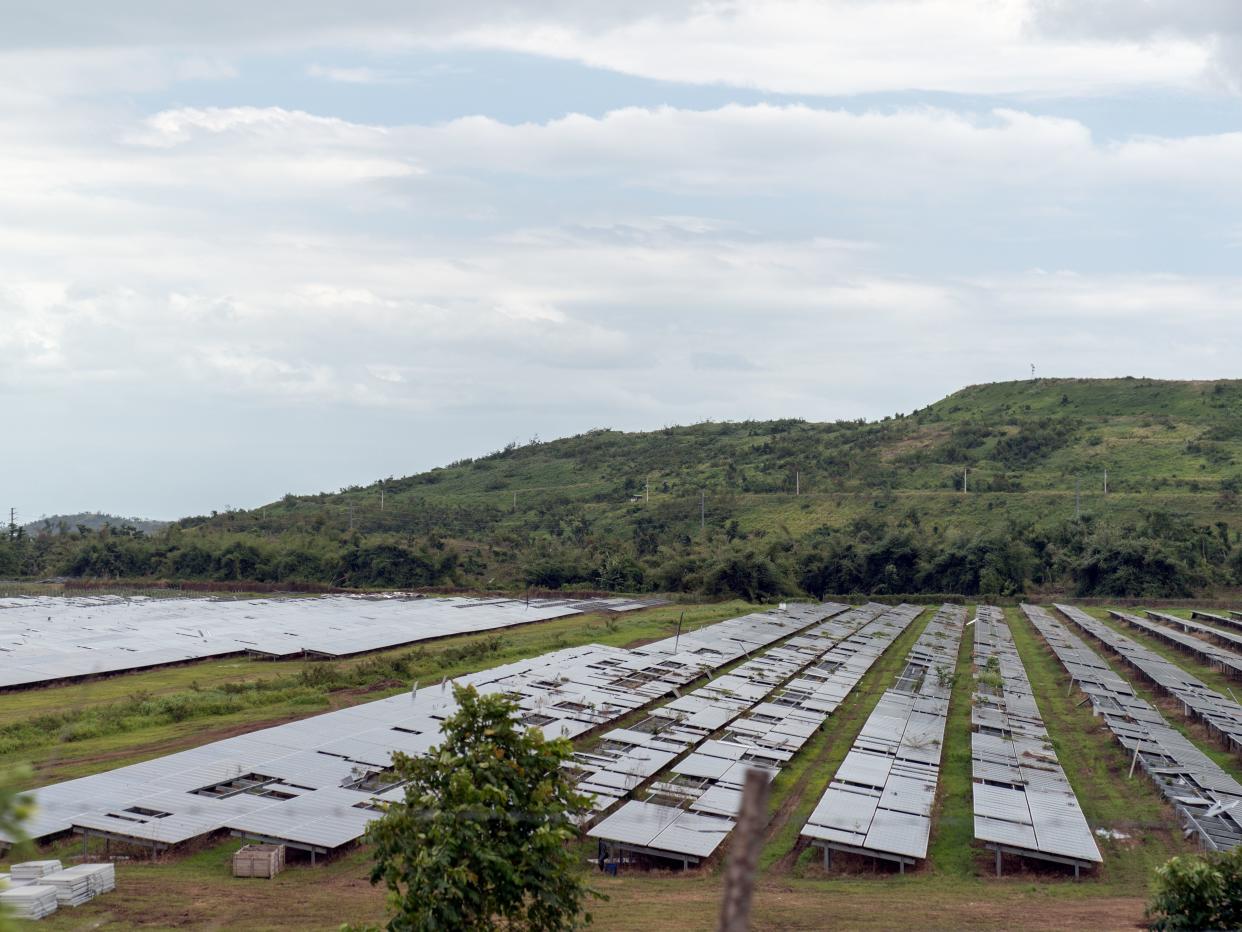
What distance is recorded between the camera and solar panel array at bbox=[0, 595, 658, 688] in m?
43.4

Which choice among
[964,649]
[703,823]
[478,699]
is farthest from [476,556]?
[478,699]

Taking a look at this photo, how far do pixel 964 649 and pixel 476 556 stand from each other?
158 ft

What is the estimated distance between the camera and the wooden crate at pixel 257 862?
19766 millimetres

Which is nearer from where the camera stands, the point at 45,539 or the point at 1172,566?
the point at 1172,566

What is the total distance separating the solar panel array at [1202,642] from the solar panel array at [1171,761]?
446 cm

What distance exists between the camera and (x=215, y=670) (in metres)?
43.7

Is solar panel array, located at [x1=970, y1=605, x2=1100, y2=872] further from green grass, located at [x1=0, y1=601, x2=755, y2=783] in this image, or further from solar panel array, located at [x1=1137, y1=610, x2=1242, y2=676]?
green grass, located at [x1=0, y1=601, x2=755, y2=783]

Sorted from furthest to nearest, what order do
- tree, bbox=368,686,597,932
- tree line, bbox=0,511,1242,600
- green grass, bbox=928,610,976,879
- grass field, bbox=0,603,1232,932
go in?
tree line, bbox=0,511,1242,600, green grass, bbox=928,610,976,879, grass field, bbox=0,603,1232,932, tree, bbox=368,686,597,932

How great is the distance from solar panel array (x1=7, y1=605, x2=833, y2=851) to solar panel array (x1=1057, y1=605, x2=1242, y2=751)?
51.8 feet

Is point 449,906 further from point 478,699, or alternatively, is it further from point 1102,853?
point 1102,853

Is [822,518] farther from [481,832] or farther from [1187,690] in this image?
[481,832]

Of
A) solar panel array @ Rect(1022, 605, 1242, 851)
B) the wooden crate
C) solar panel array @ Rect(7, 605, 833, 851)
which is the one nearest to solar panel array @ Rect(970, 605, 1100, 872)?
solar panel array @ Rect(1022, 605, 1242, 851)

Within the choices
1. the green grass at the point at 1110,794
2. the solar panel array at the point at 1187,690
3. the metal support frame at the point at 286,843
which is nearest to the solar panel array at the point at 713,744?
the metal support frame at the point at 286,843

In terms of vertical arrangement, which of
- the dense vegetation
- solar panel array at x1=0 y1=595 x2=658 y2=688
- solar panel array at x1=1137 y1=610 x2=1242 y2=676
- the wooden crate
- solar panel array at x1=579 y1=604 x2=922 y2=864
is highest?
the dense vegetation
